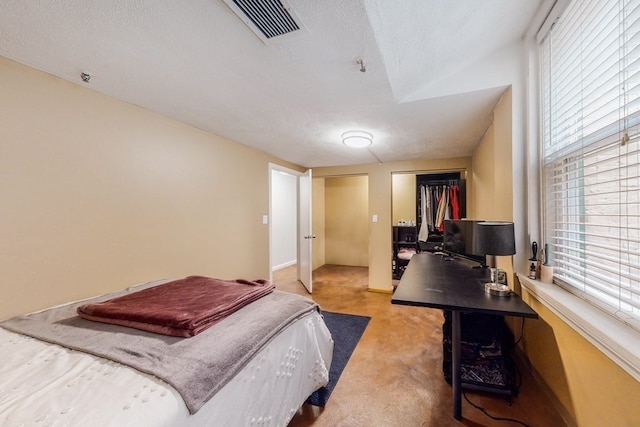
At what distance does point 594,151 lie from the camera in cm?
119

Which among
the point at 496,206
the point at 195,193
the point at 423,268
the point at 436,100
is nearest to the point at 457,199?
the point at 496,206

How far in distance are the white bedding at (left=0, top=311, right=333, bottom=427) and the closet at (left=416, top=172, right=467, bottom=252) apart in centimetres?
376

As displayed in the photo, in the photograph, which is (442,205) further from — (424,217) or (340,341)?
(340,341)

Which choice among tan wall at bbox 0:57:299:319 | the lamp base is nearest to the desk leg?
the lamp base

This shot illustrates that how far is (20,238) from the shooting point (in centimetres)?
139

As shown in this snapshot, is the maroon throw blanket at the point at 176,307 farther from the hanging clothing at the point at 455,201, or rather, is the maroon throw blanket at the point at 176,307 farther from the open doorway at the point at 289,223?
the hanging clothing at the point at 455,201

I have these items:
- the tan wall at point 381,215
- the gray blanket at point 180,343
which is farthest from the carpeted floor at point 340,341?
the tan wall at point 381,215

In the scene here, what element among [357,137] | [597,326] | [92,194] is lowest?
[597,326]

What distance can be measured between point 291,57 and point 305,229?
3022mm

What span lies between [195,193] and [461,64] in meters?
2.37

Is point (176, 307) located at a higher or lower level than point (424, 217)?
lower

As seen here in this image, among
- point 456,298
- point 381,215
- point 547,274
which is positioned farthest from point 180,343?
point 381,215

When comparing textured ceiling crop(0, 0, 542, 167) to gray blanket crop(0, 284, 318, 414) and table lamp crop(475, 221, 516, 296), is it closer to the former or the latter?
table lamp crop(475, 221, 516, 296)

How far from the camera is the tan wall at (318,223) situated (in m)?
5.70
